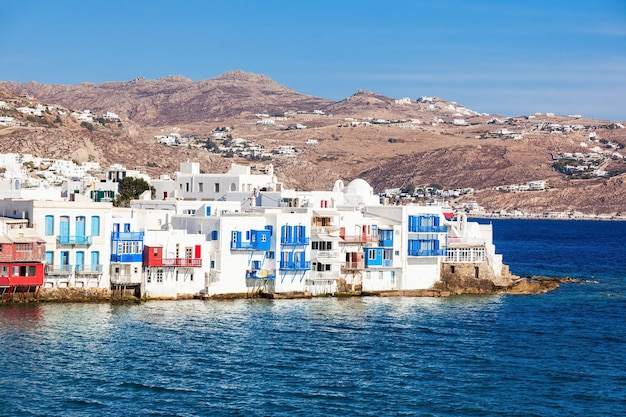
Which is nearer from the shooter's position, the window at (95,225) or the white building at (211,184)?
the window at (95,225)

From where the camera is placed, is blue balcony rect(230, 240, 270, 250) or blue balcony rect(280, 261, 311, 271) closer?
blue balcony rect(230, 240, 270, 250)

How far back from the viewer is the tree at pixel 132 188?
291 feet

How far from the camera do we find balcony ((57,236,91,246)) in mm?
56531

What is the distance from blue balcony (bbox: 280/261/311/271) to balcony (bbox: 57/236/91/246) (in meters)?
10.8

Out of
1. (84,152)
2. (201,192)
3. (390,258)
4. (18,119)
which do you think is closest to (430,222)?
(390,258)

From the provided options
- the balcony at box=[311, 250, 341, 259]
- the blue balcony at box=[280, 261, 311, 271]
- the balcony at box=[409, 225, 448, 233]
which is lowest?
the blue balcony at box=[280, 261, 311, 271]

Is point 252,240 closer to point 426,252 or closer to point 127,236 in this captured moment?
point 127,236

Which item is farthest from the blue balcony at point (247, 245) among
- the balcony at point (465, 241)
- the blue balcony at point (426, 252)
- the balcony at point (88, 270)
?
the balcony at point (465, 241)

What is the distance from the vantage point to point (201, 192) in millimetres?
83000

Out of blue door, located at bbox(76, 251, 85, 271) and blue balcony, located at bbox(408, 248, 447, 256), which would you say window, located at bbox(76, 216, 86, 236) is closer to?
blue door, located at bbox(76, 251, 85, 271)

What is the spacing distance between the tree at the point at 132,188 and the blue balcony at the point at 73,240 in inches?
1184

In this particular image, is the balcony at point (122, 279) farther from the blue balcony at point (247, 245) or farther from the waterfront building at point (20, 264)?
the blue balcony at point (247, 245)

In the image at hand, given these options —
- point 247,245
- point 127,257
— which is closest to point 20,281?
point 127,257

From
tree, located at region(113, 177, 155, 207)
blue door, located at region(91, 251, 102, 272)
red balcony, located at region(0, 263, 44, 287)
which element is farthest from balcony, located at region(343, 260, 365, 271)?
tree, located at region(113, 177, 155, 207)
